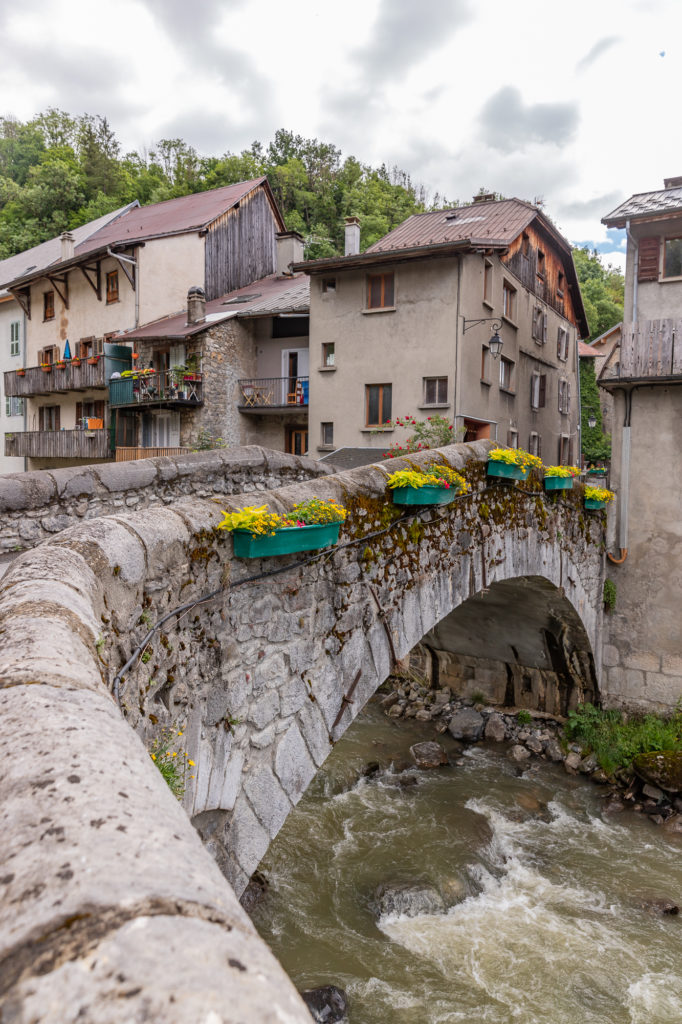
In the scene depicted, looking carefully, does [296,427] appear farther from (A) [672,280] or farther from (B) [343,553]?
(B) [343,553]

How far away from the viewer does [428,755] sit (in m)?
11.6

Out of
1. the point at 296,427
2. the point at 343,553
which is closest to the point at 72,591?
the point at 343,553

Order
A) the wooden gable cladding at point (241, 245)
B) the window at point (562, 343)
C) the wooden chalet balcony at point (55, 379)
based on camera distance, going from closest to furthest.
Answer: the wooden chalet balcony at point (55, 379), the wooden gable cladding at point (241, 245), the window at point (562, 343)

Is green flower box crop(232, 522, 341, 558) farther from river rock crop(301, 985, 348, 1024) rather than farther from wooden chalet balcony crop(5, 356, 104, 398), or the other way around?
wooden chalet balcony crop(5, 356, 104, 398)

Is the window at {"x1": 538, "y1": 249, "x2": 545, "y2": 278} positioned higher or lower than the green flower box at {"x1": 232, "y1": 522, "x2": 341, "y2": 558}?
higher

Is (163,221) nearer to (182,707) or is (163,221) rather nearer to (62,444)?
(62,444)

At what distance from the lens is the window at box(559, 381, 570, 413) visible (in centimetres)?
2265

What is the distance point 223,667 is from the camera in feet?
11.9

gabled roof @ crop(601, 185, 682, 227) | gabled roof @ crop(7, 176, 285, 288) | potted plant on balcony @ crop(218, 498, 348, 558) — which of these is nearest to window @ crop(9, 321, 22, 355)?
gabled roof @ crop(7, 176, 285, 288)

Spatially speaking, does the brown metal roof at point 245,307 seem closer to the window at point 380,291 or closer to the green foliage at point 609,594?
the window at point 380,291

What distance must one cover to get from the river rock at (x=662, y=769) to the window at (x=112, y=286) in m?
19.7

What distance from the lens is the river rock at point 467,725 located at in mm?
12625

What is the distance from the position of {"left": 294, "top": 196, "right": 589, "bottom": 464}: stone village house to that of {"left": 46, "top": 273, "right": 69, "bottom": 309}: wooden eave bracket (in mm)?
10764

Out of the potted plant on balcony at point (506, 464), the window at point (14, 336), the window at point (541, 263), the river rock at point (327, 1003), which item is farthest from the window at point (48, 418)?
the river rock at point (327, 1003)
